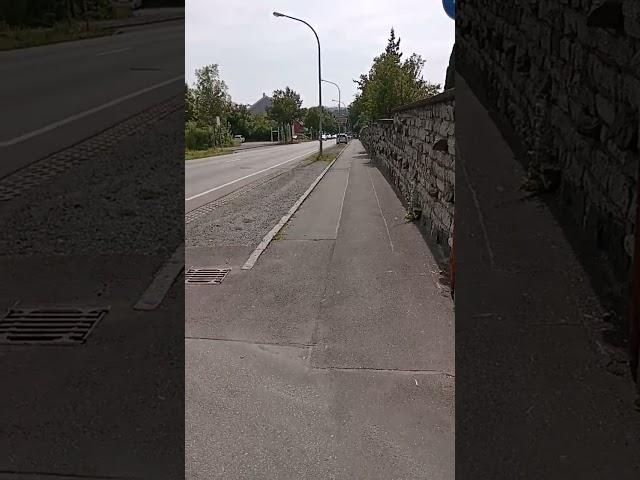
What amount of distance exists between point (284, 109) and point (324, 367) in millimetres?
59749

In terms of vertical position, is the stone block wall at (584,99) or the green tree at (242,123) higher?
the green tree at (242,123)

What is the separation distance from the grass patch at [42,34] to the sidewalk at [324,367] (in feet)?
7.45

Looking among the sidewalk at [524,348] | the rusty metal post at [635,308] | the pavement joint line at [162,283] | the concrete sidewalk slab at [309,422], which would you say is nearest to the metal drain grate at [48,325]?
the pavement joint line at [162,283]

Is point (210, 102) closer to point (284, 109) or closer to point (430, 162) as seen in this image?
point (430, 162)

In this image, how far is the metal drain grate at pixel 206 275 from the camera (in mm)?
4668

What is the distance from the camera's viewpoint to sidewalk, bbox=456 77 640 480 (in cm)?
222

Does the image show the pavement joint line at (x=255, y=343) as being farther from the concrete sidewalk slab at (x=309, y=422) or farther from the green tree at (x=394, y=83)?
the green tree at (x=394, y=83)

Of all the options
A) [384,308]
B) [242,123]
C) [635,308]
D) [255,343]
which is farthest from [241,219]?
[242,123]

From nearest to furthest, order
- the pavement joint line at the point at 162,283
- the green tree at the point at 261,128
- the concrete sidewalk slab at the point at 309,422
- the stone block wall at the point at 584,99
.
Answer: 1. the concrete sidewalk slab at the point at 309,422
2. the stone block wall at the point at 584,99
3. the pavement joint line at the point at 162,283
4. the green tree at the point at 261,128

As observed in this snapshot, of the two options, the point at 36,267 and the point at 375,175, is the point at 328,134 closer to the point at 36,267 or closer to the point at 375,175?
the point at 375,175

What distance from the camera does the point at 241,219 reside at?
718 centimetres

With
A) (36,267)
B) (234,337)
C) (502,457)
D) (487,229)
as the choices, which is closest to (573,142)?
(487,229)

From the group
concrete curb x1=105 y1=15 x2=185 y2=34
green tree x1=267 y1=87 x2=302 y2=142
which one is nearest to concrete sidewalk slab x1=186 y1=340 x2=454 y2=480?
concrete curb x1=105 y1=15 x2=185 y2=34

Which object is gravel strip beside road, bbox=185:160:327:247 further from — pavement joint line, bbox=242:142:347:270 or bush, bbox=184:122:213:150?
bush, bbox=184:122:213:150
